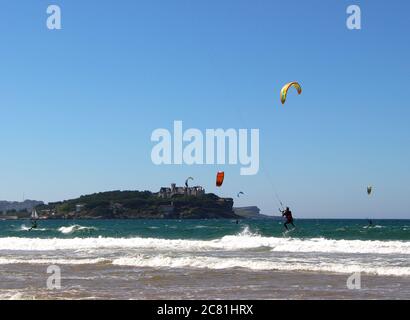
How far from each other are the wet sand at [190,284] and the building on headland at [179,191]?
11103 cm

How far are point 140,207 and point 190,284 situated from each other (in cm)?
12847

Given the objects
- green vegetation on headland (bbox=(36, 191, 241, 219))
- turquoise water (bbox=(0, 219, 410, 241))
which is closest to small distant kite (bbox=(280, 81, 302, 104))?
turquoise water (bbox=(0, 219, 410, 241))

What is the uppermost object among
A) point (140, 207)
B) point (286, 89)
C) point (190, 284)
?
point (286, 89)

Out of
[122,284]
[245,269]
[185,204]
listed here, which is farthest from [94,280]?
[185,204]

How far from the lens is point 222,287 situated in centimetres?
1416

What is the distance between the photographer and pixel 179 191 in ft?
466

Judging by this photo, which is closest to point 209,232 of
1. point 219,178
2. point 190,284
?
point 219,178

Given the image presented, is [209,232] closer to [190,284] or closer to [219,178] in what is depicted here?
[219,178]

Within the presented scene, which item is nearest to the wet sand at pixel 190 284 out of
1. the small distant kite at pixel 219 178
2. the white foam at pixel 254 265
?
the white foam at pixel 254 265

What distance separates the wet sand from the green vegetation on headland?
109483 millimetres

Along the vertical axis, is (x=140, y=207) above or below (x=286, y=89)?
below
